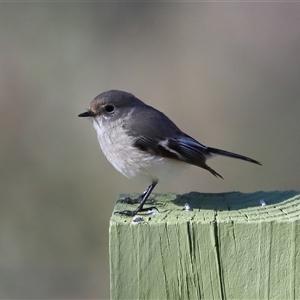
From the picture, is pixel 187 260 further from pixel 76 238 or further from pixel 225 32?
pixel 225 32

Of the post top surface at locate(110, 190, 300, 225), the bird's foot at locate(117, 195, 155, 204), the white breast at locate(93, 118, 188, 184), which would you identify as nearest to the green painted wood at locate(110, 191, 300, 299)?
the post top surface at locate(110, 190, 300, 225)

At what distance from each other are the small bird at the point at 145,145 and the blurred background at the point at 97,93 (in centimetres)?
223

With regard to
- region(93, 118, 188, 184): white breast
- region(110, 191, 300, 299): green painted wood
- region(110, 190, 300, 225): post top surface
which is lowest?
region(110, 191, 300, 299): green painted wood

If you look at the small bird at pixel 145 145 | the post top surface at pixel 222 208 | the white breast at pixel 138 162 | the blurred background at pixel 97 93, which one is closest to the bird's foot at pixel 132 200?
the post top surface at pixel 222 208

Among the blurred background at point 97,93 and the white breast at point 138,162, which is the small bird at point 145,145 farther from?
the blurred background at point 97,93

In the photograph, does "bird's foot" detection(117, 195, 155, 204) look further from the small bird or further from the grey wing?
the grey wing

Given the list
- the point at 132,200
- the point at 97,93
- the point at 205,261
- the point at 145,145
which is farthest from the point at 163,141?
the point at 97,93

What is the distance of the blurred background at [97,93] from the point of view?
6.03 metres

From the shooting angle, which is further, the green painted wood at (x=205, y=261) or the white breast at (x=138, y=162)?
the white breast at (x=138, y=162)

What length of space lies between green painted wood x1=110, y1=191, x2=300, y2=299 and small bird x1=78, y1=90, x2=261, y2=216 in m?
1.44

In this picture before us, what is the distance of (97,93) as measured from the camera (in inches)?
291

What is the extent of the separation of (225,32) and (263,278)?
623 centimetres

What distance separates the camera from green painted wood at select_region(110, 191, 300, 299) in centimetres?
212

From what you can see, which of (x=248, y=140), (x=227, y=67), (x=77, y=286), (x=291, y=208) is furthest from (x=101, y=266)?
(x=291, y=208)
